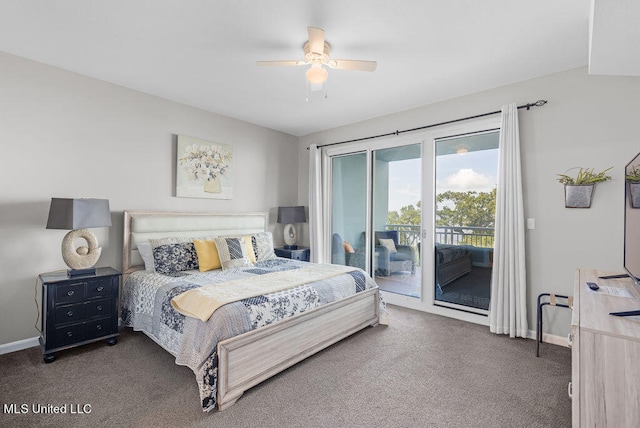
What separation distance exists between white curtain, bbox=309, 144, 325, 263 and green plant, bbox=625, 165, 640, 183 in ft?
12.0

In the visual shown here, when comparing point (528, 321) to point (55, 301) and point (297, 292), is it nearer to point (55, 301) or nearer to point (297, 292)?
point (297, 292)

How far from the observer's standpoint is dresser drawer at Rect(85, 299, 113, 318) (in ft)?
9.21

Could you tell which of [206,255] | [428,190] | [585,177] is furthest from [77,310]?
[585,177]

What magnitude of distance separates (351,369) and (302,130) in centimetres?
388

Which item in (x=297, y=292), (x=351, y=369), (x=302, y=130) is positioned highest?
(x=302, y=130)

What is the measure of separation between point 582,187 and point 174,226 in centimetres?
433

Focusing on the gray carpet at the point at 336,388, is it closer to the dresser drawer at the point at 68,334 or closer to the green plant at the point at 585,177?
the dresser drawer at the point at 68,334

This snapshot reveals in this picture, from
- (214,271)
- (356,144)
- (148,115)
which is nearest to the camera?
(214,271)

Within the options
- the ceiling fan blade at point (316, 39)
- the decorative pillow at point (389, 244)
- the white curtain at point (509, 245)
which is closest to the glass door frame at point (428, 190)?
the white curtain at point (509, 245)

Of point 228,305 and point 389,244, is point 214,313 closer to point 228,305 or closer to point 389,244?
point 228,305

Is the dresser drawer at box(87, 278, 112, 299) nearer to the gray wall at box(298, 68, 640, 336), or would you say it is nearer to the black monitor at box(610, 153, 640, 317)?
the black monitor at box(610, 153, 640, 317)

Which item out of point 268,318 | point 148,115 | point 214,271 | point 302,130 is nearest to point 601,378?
point 268,318

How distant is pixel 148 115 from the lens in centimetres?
370

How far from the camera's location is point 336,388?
2279 millimetres
